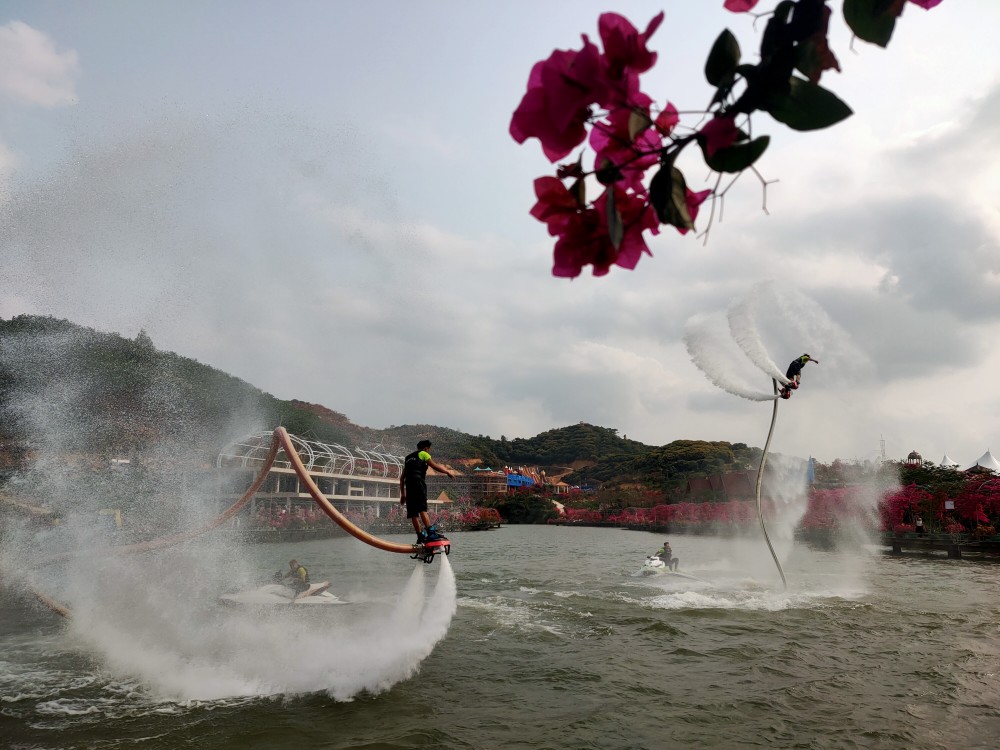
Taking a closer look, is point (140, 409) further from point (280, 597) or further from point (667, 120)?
point (667, 120)

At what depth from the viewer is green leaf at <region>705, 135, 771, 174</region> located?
0.86 meters

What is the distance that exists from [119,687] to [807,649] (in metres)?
13.0

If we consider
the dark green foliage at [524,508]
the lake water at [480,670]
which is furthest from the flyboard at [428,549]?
the dark green foliage at [524,508]

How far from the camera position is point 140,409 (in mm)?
42906

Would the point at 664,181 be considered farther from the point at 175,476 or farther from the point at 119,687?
the point at 175,476

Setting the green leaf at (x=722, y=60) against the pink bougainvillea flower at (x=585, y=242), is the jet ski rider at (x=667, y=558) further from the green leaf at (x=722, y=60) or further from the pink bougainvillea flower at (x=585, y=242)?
the green leaf at (x=722, y=60)

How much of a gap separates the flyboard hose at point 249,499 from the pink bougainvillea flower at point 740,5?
7.63 meters

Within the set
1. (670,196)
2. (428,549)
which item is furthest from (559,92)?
(428,549)

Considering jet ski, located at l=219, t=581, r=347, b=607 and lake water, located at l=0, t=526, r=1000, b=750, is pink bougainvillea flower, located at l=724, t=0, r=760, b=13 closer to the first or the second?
lake water, located at l=0, t=526, r=1000, b=750

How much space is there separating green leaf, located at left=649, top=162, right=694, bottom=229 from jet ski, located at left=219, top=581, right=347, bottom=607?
1683 cm

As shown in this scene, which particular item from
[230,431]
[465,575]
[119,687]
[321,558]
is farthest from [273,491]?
[119,687]

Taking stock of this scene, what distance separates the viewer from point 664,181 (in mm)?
898

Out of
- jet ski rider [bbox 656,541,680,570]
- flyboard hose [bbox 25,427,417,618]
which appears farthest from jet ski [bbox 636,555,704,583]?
flyboard hose [bbox 25,427,417,618]

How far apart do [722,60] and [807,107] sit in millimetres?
139
